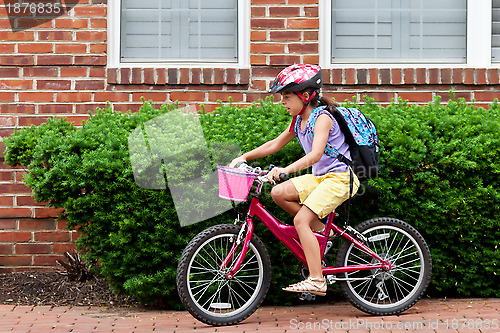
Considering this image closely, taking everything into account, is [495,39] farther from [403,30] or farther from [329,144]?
[329,144]

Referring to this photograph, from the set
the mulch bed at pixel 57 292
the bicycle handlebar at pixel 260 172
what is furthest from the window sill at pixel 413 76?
the mulch bed at pixel 57 292

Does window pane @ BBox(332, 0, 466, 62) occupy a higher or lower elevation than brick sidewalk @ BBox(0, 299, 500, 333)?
higher

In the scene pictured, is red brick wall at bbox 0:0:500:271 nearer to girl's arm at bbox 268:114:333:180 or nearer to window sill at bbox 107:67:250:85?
window sill at bbox 107:67:250:85

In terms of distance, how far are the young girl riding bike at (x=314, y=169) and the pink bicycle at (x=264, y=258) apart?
15cm

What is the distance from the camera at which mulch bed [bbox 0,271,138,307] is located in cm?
477

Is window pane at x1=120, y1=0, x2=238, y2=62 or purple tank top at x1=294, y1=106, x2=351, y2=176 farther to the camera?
window pane at x1=120, y1=0, x2=238, y2=62

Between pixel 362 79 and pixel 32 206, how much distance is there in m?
3.48

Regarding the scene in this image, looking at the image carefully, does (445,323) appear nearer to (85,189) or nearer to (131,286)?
(131,286)

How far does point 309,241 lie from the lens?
3.82m

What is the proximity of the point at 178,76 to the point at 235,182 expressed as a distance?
2237 millimetres

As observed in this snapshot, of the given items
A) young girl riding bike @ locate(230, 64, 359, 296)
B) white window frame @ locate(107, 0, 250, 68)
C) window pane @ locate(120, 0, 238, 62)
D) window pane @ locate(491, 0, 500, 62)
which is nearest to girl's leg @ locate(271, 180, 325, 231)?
Answer: young girl riding bike @ locate(230, 64, 359, 296)

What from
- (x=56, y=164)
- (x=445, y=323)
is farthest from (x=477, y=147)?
(x=56, y=164)

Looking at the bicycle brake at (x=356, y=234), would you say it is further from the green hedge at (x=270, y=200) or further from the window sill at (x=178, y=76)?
the window sill at (x=178, y=76)

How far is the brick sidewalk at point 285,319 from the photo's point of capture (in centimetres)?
378
